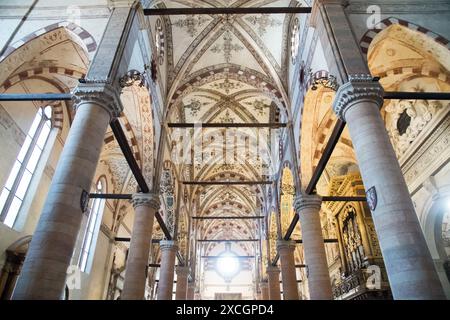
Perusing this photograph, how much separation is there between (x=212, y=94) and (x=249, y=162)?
719 centimetres

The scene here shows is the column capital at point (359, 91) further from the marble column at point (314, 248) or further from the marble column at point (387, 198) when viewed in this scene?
the marble column at point (314, 248)

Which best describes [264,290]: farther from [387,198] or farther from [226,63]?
[387,198]

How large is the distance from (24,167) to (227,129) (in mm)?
12043

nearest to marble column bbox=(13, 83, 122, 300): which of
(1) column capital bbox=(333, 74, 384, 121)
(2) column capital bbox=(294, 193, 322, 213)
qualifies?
(1) column capital bbox=(333, 74, 384, 121)

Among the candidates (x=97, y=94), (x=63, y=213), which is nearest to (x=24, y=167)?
(x=97, y=94)

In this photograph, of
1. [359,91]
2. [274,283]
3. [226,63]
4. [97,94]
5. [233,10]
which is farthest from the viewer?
[274,283]

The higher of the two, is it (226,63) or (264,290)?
(226,63)

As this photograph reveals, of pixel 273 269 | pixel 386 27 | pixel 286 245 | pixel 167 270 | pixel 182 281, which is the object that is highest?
pixel 386 27

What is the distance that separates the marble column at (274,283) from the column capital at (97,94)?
16.3m

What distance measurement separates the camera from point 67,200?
216 inches

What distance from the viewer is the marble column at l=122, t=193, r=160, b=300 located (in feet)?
30.9

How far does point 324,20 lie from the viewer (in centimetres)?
808
